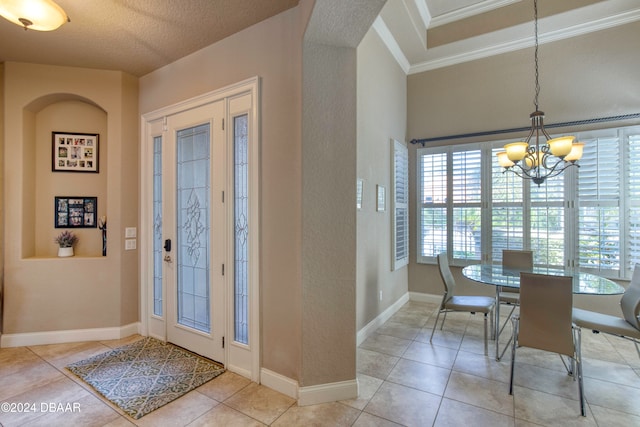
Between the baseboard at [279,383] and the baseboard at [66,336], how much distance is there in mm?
1962

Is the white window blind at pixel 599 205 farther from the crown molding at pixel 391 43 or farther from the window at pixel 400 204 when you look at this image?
the crown molding at pixel 391 43

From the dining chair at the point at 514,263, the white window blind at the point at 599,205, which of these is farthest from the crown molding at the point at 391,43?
the dining chair at the point at 514,263

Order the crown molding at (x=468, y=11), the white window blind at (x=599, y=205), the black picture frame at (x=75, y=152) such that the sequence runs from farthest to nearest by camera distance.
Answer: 1. the crown molding at (x=468, y=11)
2. the white window blind at (x=599, y=205)
3. the black picture frame at (x=75, y=152)

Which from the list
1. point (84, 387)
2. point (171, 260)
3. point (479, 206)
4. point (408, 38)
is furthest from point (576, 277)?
point (84, 387)

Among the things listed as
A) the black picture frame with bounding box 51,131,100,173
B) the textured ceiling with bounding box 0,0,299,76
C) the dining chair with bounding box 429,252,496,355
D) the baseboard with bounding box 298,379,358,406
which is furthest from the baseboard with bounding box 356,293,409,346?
the black picture frame with bounding box 51,131,100,173

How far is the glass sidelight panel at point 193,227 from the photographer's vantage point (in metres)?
2.86

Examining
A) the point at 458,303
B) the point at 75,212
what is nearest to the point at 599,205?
the point at 458,303

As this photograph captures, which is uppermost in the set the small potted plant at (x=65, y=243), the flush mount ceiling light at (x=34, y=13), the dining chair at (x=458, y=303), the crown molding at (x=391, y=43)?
the crown molding at (x=391, y=43)

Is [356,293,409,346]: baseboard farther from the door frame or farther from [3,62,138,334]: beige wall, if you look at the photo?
[3,62,138,334]: beige wall

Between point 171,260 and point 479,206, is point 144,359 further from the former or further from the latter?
point 479,206

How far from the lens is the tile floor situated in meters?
2.00

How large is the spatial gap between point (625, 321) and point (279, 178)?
3.14 meters

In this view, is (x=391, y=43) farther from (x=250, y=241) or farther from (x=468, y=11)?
(x=250, y=241)

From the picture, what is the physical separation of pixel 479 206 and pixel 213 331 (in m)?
3.76
